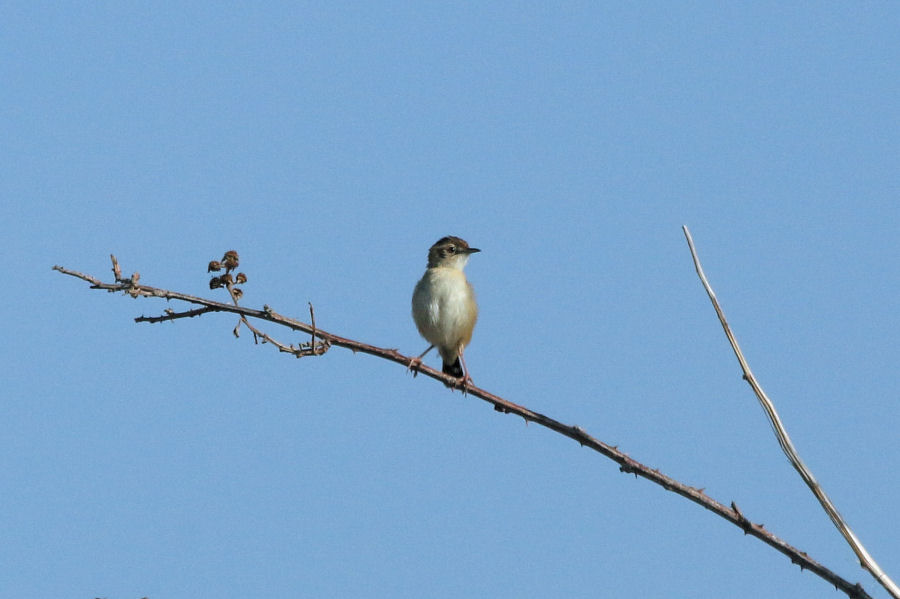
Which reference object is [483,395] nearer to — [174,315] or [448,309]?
[174,315]

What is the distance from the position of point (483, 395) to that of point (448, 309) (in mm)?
4921

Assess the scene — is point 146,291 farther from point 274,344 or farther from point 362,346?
point 362,346

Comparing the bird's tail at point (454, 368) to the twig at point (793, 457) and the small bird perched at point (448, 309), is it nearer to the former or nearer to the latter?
the small bird perched at point (448, 309)

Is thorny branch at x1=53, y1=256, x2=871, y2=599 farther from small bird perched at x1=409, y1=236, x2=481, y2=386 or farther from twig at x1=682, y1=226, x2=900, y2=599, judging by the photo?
small bird perched at x1=409, y1=236, x2=481, y2=386

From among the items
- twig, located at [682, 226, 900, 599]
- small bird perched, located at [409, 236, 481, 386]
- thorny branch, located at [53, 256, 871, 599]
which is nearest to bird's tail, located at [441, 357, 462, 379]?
→ small bird perched, located at [409, 236, 481, 386]

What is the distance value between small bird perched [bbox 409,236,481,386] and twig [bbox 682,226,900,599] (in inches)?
228

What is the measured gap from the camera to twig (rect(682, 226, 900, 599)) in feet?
7.49

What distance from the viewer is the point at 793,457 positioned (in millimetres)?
2410

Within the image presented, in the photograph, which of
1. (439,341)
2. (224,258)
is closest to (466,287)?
(439,341)

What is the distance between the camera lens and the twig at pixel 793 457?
2.28 metres

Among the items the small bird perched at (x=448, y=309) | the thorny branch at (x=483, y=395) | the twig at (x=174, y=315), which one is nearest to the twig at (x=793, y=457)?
the thorny branch at (x=483, y=395)

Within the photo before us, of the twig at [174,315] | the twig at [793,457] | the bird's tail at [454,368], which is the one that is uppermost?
the bird's tail at [454,368]

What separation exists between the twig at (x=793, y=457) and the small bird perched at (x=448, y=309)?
228 inches

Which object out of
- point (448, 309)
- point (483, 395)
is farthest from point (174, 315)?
point (448, 309)
